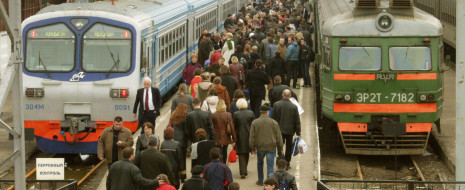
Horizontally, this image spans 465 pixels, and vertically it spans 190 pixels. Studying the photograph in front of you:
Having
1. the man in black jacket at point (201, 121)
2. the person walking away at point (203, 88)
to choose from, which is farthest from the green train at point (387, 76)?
the man in black jacket at point (201, 121)

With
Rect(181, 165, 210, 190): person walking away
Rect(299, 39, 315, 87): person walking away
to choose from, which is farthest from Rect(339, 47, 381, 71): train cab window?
Rect(181, 165, 210, 190): person walking away

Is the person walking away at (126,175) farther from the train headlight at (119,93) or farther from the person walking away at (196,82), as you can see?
the person walking away at (196,82)

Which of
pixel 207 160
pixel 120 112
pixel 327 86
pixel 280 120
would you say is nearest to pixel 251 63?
pixel 327 86

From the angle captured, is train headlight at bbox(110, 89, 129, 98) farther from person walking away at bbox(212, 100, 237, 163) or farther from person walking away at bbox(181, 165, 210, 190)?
person walking away at bbox(181, 165, 210, 190)

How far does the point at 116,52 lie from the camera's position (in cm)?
1897

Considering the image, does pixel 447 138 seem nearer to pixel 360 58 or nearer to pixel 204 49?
pixel 360 58

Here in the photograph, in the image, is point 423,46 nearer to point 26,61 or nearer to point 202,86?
point 202,86

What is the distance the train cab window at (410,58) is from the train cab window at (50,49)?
6.04 m

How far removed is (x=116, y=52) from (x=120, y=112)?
1160 millimetres

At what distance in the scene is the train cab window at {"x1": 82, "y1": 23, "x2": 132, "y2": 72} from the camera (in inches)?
743

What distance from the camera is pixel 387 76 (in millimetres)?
18984

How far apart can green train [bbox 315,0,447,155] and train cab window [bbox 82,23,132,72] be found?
3943 millimetres

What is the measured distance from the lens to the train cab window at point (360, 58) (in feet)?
62.4

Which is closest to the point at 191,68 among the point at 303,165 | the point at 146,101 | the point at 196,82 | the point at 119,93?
the point at 196,82
